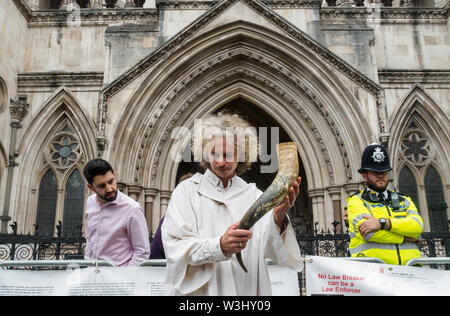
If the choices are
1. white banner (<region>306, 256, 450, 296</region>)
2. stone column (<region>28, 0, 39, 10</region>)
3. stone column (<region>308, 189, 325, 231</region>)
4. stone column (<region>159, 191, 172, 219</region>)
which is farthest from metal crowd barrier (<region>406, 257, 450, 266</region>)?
stone column (<region>28, 0, 39, 10</region>)

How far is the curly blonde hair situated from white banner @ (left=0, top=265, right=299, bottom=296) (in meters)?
1.28

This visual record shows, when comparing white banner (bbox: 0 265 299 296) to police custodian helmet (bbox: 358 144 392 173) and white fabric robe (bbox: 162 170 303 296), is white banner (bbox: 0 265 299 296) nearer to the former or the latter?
white fabric robe (bbox: 162 170 303 296)

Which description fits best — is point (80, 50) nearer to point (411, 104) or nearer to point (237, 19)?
point (237, 19)

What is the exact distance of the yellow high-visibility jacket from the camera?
304cm

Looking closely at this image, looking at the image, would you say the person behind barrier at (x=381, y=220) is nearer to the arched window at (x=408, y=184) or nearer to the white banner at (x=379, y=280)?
the white banner at (x=379, y=280)

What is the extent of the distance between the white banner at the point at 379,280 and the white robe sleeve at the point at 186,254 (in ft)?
4.78

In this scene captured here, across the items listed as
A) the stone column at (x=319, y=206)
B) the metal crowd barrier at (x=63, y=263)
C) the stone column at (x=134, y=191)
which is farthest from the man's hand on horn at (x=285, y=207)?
the stone column at (x=319, y=206)

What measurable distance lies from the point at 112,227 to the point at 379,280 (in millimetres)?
2347

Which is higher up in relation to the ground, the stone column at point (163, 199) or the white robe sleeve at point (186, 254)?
the stone column at point (163, 199)

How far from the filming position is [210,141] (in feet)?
7.09

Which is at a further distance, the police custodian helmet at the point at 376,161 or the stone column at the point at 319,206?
the stone column at the point at 319,206

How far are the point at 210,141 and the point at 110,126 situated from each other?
847 centimetres

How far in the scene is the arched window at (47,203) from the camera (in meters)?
11.0

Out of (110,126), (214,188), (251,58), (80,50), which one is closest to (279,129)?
(251,58)
